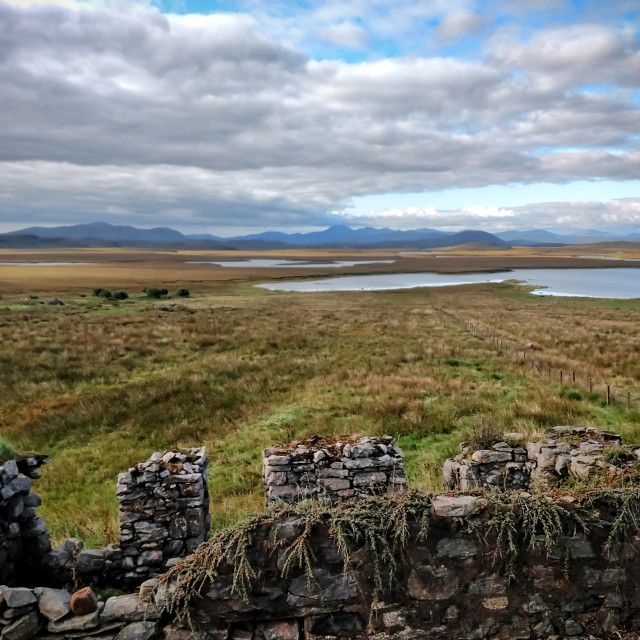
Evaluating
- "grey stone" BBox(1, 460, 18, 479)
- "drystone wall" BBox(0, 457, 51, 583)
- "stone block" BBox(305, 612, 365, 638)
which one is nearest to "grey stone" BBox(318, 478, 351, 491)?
"stone block" BBox(305, 612, 365, 638)

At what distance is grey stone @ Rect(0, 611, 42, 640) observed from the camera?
4.48 m

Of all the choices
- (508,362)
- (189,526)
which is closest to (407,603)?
(189,526)

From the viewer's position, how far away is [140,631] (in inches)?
180

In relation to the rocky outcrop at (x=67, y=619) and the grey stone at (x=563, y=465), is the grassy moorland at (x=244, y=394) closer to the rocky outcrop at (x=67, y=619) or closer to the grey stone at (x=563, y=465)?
the grey stone at (x=563, y=465)

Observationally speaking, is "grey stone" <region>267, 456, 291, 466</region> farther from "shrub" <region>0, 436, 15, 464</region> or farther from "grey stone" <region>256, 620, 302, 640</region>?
"shrub" <region>0, 436, 15, 464</region>

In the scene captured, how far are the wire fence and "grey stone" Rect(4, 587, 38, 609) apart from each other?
50.8 ft

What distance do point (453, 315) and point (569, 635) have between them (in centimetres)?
4221

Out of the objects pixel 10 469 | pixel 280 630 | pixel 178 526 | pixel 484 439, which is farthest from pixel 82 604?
pixel 484 439

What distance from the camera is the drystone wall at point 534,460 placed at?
25.1 feet

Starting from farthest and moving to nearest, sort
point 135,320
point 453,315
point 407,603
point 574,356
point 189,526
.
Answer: point 453,315, point 135,320, point 574,356, point 189,526, point 407,603

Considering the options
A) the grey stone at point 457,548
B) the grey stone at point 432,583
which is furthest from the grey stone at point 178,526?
the grey stone at point 457,548

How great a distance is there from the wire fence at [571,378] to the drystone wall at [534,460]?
24.2 ft

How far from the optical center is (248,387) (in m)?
19.0

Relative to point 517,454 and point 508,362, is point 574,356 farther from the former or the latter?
point 517,454
